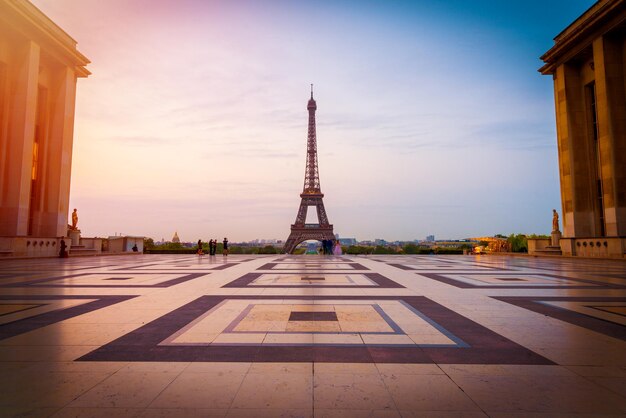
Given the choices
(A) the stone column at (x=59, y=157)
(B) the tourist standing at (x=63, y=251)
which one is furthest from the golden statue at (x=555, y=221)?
(A) the stone column at (x=59, y=157)

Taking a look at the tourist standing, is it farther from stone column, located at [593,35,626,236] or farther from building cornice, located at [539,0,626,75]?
building cornice, located at [539,0,626,75]

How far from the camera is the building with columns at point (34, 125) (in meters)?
25.1

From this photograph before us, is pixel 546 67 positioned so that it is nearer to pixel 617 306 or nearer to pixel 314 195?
pixel 617 306

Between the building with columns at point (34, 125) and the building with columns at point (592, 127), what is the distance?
40.5 meters

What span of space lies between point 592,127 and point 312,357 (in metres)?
36.1

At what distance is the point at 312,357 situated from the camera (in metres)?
4.02

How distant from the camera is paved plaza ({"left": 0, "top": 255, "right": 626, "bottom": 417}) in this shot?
9.50 feet

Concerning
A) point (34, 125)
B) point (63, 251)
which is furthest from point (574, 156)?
point (34, 125)

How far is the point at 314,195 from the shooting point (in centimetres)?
7362

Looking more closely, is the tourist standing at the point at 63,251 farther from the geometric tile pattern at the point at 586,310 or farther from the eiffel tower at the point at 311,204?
the eiffel tower at the point at 311,204

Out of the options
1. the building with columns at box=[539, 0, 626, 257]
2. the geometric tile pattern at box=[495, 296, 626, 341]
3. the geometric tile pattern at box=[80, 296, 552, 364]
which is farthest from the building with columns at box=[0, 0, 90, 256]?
the building with columns at box=[539, 0, 626, 257]

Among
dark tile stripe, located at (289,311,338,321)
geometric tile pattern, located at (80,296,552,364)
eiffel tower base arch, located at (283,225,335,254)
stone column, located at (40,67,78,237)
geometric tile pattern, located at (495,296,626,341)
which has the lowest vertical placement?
geometric tile pattern, located at (80,296,552,364)

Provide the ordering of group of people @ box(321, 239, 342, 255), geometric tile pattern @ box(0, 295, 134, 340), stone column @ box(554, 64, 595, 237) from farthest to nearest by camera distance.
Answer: group of people @ box(321, 239, 342, 255)
stone column @ box(554, 64, 595, 237)
geometric tile pattern @ box(0, 295, 134, 340)

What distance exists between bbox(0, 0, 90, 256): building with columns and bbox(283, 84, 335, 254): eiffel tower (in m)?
41.1
